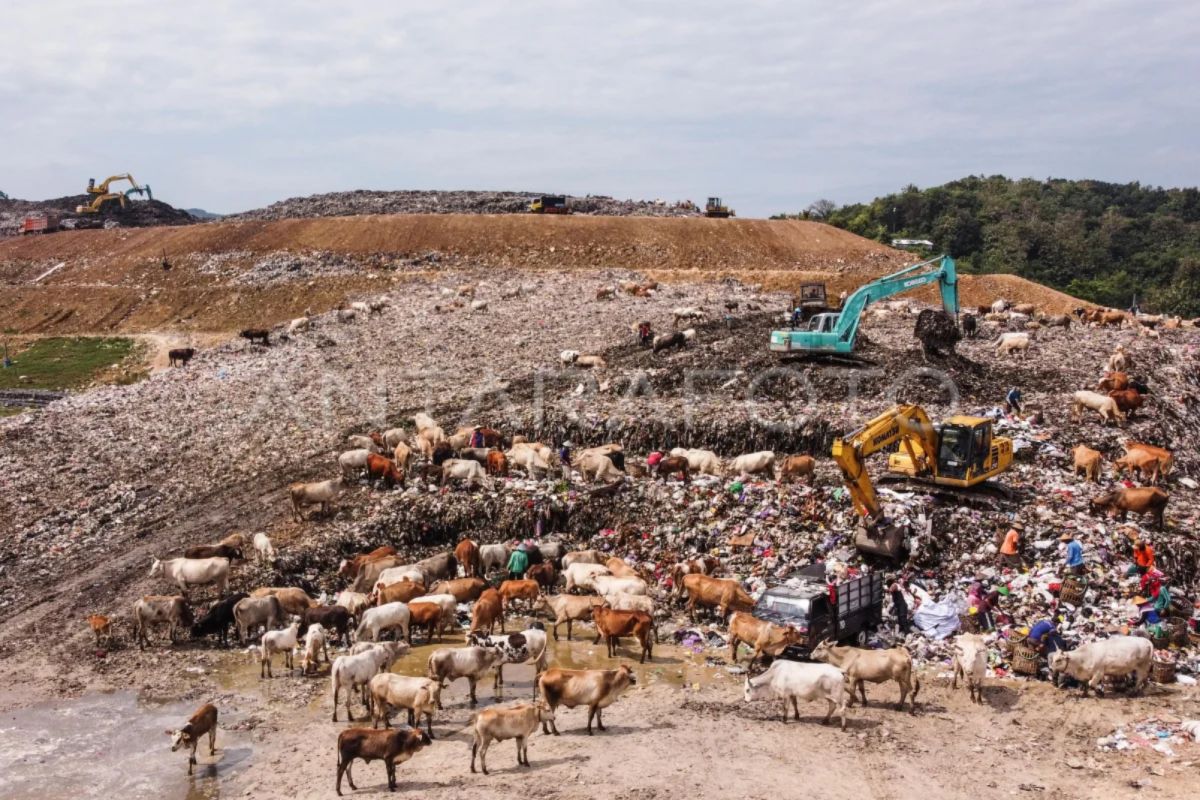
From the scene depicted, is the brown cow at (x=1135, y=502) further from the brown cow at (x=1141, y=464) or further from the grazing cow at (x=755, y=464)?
the grazing cow at (x=755, y=464)

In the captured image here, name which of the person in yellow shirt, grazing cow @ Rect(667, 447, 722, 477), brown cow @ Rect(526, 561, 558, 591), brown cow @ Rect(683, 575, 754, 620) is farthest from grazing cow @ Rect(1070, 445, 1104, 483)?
brown cow @ Rect(526, 561, 558, 591)

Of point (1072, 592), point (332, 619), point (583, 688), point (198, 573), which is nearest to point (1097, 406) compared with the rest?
point (1072, 592)

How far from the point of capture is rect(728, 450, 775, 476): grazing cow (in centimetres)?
1948

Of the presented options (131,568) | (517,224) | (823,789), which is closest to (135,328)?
(517,224)

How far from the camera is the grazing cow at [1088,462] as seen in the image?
17469 millimetres

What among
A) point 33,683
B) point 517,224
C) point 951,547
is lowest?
point 33,683

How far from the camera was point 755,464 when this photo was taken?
19516mm

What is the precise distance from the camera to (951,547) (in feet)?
52.5

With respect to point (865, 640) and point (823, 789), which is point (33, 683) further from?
point (865, 640)

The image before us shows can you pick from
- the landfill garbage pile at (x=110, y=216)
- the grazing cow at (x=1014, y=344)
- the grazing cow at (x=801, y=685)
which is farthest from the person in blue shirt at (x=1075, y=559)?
the landfill garbage pile at (x=110, y=216)

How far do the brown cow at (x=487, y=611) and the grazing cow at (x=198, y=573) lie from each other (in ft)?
15.5

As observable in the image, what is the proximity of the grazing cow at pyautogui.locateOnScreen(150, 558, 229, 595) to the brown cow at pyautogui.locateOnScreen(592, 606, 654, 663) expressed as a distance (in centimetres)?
683

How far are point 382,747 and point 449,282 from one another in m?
36.8

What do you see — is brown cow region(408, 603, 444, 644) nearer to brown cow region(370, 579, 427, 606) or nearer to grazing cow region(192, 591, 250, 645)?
brown cow region(370, 579, 427, 606)
